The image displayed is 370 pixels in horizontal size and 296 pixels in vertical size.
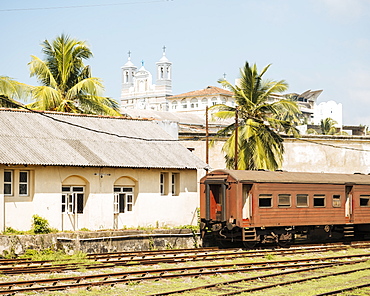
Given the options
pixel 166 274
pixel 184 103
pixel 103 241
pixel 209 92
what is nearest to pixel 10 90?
pixel 103 241

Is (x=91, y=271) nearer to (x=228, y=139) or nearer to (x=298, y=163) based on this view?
(x=228, y=139)

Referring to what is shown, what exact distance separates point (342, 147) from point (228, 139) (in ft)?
31.3

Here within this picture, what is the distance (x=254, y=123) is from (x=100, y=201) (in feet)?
36.2

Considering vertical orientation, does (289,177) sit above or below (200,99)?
below

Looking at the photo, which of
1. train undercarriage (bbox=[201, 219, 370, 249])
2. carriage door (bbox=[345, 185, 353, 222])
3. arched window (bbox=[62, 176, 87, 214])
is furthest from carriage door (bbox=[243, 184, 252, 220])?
arched window (bbox=[62, 176, 87, 214])

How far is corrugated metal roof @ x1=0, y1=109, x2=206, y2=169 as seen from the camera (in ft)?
81.4

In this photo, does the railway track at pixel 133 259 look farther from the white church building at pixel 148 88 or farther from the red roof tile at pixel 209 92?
the white church building at pixel 148 88

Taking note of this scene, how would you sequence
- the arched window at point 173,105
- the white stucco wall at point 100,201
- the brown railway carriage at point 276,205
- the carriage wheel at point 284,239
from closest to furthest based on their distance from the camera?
the white stucco wall at point 100,201
the brown railway carriage at point 276,205
the carriage wheel at point 284,239
the arched window at point 173,105

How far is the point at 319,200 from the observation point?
88.4ft

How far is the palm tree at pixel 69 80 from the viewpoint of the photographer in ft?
114

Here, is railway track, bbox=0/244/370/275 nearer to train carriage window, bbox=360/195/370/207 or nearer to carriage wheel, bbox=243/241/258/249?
carriage wheel, bbox=243/241/258/249

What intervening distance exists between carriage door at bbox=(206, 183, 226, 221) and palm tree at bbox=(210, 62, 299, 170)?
7.09m

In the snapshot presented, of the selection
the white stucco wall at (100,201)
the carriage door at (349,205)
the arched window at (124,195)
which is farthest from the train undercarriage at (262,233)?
the arched window at (124,195)

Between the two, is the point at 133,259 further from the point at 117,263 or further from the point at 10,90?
the point at 10,90
